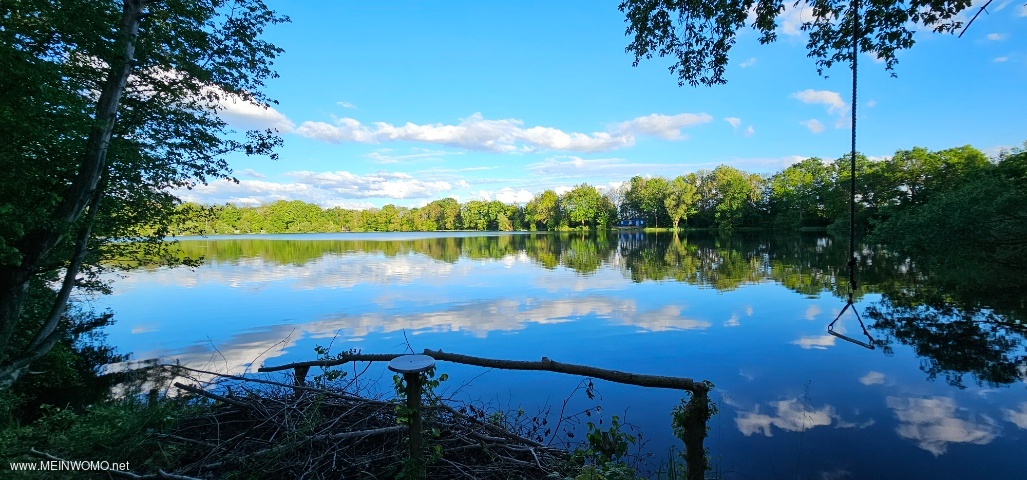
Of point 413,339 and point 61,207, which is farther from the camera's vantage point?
point 413,339

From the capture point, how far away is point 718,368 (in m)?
9.01

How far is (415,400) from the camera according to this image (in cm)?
321

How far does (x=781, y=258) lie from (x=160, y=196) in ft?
111

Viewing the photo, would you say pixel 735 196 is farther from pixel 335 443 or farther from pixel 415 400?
pixel 335 443

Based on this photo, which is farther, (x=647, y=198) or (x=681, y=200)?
(x=647, y=198)

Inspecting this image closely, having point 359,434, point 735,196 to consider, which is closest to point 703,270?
point 359,434

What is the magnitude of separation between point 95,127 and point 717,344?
12.2 meters

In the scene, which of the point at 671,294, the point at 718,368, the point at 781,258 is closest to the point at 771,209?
the point at 781,258

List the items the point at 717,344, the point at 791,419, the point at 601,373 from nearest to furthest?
the point at 601,373 < the point at 791,419 < the point at 717,344

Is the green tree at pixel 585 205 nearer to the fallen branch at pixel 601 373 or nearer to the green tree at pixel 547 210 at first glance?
the green tree at pixel 547 210

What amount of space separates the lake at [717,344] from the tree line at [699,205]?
3985mm

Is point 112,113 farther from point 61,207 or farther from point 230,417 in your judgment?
point 230,417

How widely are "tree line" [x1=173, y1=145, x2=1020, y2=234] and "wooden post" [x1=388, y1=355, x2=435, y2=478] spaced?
7.76 meters

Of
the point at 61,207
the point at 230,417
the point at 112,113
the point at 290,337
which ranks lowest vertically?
the point at 290,337
